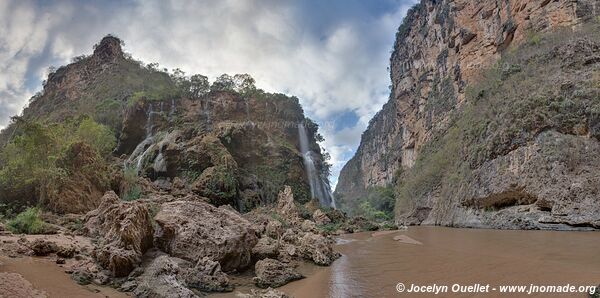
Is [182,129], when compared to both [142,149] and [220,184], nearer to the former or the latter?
[142,149]

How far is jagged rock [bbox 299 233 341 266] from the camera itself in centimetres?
1039

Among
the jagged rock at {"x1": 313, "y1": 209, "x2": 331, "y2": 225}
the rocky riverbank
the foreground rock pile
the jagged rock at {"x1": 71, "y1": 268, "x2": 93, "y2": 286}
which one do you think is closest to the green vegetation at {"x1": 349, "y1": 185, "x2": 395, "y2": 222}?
the jagged rock at {"x1": 313, "y1": 209, "x2": 331, "y2": 225}

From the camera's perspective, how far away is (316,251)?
10.7 metres

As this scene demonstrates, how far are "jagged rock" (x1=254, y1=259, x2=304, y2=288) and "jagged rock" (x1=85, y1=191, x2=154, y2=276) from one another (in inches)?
102

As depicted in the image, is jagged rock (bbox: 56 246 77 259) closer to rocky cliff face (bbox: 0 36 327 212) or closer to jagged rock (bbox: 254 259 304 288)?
jagged rock (bbox: 254 259 304 288)

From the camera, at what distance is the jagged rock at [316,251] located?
10.4m

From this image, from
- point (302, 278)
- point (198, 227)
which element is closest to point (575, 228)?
point (302, 278)

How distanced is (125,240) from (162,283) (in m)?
1.89

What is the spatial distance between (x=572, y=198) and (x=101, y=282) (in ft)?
58.8

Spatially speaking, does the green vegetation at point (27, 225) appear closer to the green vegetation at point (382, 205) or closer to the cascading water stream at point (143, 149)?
the cascading water stream at point (143, 149)

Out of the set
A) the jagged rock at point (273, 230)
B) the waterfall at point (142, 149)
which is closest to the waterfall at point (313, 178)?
the waterfall at point (142, 149)

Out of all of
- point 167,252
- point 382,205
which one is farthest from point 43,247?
point 382,205

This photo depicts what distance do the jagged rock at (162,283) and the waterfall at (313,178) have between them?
1384 inches

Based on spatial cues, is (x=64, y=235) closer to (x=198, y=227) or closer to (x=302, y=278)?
(x=198, y=227)
